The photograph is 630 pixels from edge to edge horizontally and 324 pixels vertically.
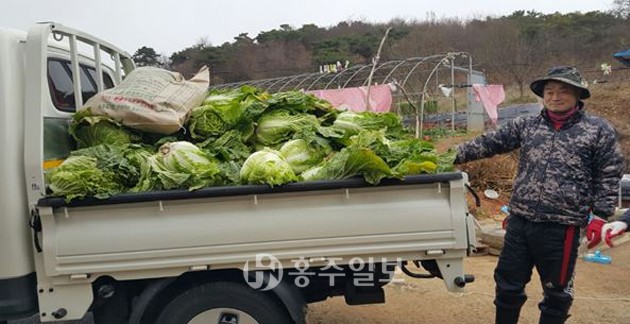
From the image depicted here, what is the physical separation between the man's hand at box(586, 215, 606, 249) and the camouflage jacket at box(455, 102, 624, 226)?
0.04 metres

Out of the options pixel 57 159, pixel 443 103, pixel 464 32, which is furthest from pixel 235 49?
pixel 57 159

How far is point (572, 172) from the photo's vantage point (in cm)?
317

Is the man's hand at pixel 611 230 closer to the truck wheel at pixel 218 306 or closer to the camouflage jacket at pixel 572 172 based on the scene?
the camouflage jacket at pixel 572 172

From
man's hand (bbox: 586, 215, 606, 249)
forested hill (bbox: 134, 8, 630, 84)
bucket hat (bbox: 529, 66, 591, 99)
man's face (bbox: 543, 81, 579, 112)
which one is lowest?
man's hand (bbox: 586, 215, 606, 249)

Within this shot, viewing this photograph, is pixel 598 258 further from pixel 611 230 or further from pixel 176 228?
pixel 176 228

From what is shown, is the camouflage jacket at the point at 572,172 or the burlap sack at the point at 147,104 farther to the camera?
the burlap sack at the point at 147,104

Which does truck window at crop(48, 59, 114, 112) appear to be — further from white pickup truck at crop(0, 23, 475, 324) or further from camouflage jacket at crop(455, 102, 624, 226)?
camouflage jacket at crop(455, 102, 624, 226)

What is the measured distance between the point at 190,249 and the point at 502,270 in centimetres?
205

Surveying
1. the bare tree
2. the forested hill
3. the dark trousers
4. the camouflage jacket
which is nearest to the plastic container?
the dark trousers

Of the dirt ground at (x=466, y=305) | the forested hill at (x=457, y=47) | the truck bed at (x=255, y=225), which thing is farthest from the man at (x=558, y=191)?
the forested hill at (x=457, y=47)

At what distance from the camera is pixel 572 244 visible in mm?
3188

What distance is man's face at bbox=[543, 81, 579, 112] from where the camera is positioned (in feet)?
10.5

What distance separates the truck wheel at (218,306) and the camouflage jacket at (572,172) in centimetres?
177

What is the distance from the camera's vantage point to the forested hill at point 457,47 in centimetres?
3173
